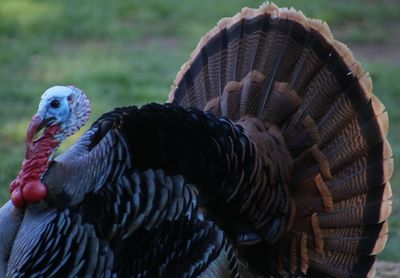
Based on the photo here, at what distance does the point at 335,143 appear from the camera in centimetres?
467

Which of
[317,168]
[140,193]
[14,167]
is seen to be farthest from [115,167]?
[14,167]

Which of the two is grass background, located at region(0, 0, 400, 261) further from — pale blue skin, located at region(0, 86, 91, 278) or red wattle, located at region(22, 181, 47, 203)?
red wattle, located at region(22, 181, 47, 203)

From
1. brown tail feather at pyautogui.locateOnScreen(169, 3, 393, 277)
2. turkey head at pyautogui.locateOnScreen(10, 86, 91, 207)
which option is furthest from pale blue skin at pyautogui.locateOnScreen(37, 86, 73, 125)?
brown tail feather at pyautogui.locateOnScreen(169, 3, 393, 277)

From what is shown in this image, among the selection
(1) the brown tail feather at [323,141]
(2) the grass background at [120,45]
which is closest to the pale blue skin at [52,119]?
(1) the brown tail feather at [323,141]

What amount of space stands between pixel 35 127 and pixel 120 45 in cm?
587

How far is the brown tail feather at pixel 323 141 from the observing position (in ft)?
15.1

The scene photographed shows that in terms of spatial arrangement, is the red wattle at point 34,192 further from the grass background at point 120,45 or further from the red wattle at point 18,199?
the grass background at point 120,45

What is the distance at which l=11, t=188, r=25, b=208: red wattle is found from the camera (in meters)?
4.06

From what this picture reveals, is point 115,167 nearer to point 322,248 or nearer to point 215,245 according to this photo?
point 215,245

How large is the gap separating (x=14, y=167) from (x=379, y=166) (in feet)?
10.2

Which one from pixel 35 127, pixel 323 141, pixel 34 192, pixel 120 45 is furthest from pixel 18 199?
pixel 120 45

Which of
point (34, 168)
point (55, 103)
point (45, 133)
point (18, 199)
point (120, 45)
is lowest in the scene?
point (18, 199)

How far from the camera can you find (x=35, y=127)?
4.17m

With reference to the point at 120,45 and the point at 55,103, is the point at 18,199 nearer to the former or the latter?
the point at 55,103
